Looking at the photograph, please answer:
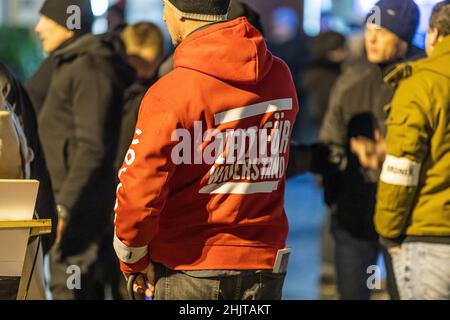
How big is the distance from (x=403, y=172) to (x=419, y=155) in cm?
11

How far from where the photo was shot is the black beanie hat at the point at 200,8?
13.4 feet

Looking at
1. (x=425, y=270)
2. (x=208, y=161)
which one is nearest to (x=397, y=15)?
(x=425, y=270)

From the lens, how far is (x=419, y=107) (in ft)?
15.8

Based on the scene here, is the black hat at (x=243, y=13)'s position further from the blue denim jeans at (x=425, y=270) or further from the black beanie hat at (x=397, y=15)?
the blue denim jeans at (x=425, y=270)

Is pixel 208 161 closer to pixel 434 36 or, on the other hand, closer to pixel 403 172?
pixel 403 172

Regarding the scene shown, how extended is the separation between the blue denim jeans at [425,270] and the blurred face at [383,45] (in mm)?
1419

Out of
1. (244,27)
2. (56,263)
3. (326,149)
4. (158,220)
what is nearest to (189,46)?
(244,27)

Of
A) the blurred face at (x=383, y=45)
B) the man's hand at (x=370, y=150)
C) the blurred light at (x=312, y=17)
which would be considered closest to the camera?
the blurred face at (x=383, y=45)

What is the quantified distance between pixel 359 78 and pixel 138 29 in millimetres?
1645

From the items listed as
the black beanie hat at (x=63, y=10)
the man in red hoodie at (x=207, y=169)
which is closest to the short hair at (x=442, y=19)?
the man in red hoodie at (x=207, y=169)

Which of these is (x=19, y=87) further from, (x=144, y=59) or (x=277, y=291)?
(x=144, y=59)

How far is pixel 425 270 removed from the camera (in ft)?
16.4

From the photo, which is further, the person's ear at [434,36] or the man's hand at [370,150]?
the man's hand at [370,150]

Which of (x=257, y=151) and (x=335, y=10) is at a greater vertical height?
(x=257, y=151)
